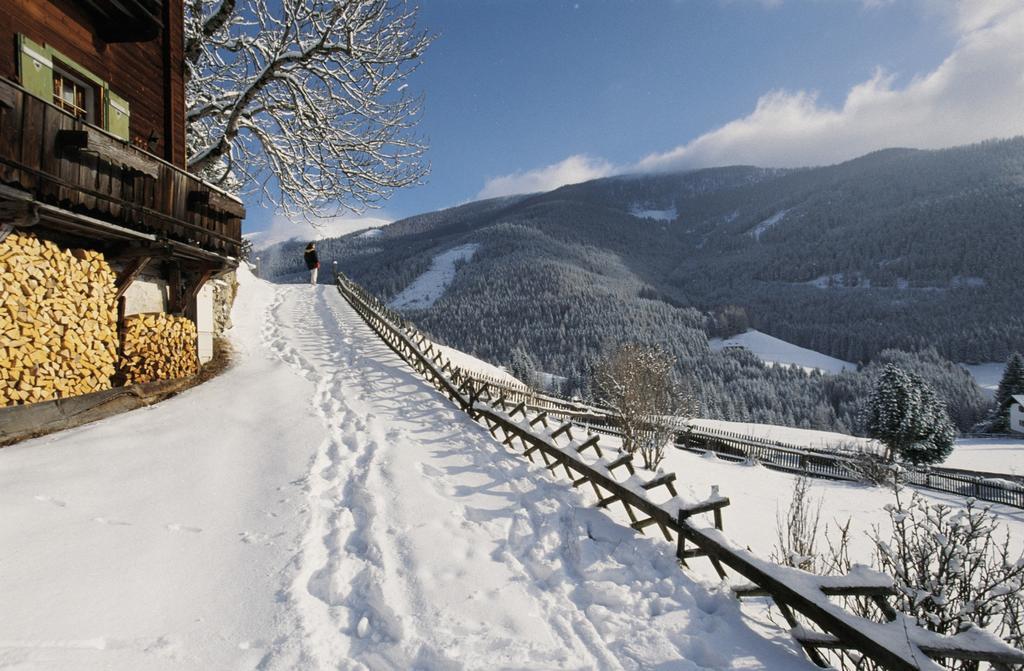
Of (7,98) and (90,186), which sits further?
(90,186)

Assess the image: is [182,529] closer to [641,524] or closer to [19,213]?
[19,213]

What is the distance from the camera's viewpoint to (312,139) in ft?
39.4

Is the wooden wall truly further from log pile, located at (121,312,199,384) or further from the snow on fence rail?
the snow on fence rail

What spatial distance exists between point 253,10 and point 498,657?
1373 cm

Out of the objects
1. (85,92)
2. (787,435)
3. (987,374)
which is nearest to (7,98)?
(85,92)

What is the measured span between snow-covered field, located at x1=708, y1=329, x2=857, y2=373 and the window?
121m

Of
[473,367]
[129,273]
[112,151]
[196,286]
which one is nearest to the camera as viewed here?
[112,151]

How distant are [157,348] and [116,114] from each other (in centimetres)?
452

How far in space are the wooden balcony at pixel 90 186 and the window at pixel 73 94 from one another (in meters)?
1.72

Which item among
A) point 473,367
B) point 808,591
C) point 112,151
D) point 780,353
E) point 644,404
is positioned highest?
point 112,151

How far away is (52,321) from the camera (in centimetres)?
634

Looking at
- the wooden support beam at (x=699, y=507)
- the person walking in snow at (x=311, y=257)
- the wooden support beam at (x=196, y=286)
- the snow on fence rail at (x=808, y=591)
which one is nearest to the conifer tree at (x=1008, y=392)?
the snow on fence rail at (x=808, y=591)

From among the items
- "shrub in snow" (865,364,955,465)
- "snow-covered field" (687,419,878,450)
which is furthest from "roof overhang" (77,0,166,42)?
"snow-covered field" (687,419,878,450)

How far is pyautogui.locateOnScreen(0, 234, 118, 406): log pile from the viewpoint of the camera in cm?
582
